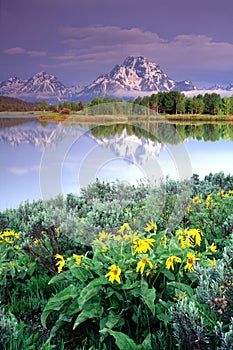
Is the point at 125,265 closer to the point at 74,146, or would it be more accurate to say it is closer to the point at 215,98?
the point at 74,146

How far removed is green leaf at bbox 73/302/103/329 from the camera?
126 inches

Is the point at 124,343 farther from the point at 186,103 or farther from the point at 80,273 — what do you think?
the point at 186,103

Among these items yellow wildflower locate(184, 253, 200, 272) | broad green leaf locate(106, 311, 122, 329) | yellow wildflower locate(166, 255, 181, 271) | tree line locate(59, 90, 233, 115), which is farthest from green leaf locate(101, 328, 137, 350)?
tree line locate(59, 90, 233, 115)

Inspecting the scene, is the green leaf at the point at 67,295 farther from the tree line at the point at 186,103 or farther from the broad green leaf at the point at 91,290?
the tree line at the point at 186,103

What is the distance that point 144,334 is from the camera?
322 cm

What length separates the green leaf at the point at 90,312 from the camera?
321 centimetres

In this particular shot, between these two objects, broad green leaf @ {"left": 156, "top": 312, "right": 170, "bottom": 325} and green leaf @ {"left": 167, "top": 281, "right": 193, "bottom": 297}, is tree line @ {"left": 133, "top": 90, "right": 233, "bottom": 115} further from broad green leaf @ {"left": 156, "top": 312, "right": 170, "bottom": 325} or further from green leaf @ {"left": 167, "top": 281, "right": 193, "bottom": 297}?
broad green leaf @ {"left": 156, "top": 312, "right": 170, "bottom": 325}

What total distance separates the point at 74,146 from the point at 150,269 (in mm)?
2537

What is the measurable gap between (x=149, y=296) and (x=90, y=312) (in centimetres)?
43

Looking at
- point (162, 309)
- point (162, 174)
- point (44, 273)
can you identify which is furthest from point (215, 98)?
point (162, 309)

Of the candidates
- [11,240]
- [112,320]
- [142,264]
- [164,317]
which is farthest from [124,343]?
[11,240]

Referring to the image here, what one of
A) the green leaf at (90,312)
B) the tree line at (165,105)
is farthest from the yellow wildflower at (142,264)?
the tree line at (165,105)

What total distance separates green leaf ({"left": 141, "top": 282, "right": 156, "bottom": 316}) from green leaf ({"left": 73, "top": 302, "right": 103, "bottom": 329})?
332 millimetres

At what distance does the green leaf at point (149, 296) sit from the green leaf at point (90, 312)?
332 millimetres
